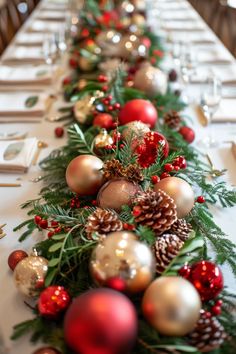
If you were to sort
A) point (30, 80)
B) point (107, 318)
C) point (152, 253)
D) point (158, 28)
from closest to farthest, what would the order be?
point (107, 318)
point (152, 253)
point (30, 80)
point (158, 28)

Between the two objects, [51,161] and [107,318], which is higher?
[107,318]

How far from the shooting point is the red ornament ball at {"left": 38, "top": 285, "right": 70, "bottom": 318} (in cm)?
65

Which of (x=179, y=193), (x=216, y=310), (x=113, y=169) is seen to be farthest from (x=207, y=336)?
(x=113, y=169)

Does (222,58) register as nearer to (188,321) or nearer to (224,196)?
(224,196)

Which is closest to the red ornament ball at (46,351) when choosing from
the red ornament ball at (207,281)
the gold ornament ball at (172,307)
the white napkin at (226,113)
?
the gold ornament ball at (172,307)

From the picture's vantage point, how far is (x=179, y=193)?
82cm

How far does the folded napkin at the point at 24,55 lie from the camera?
192 cm

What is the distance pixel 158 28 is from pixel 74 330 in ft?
7.13

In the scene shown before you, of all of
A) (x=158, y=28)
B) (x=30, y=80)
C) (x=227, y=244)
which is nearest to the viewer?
(x=227, y=244)

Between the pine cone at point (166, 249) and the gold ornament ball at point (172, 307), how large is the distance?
0.27 feet

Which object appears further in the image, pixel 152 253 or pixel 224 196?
pixel 224 196

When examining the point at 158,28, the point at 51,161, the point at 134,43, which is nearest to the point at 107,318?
the point at 51,161

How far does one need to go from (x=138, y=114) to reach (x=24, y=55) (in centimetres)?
104

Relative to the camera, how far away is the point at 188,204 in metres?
0.83
